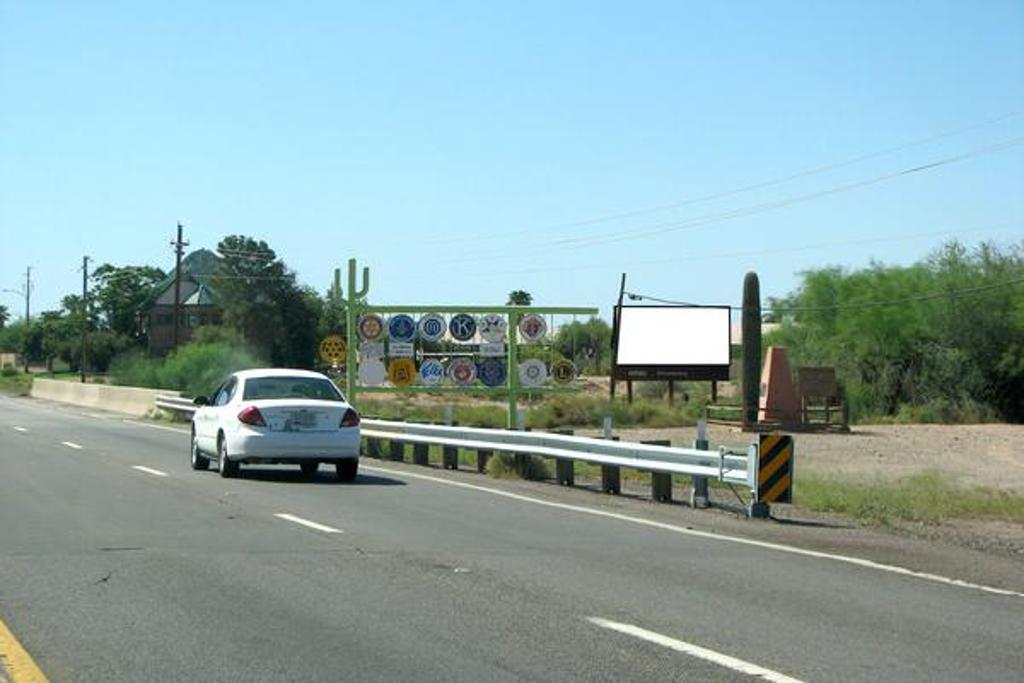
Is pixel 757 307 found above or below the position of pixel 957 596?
above

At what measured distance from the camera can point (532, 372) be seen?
104ft

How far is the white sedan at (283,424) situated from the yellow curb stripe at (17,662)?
1053 centimetres

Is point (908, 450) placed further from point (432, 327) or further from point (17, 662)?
point (17, 662)

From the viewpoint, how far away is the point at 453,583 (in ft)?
33.3

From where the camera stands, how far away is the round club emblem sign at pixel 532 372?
31.6m

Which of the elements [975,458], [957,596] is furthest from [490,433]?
[975,458]

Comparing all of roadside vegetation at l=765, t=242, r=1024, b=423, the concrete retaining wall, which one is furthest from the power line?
the concrete retaining wall

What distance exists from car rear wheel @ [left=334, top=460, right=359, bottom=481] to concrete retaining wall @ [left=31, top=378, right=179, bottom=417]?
2950cm

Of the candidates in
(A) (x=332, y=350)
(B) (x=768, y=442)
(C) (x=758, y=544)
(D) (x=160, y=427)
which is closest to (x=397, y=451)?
(A) (x=332, y=350)

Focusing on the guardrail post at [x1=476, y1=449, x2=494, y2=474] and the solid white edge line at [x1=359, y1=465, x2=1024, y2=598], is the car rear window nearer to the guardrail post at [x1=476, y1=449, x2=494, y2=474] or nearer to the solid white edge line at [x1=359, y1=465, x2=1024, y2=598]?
the solid white edge line at [x1=359, y1=465, x2=1024, y2=598]

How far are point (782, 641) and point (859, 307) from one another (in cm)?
5518

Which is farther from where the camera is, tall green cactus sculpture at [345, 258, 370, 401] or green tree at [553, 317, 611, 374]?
green tree at [553, 317, 611, 374]

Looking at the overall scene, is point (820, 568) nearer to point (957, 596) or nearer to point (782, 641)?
point (957, 596)

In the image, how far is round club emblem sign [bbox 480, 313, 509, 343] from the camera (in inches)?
1246
